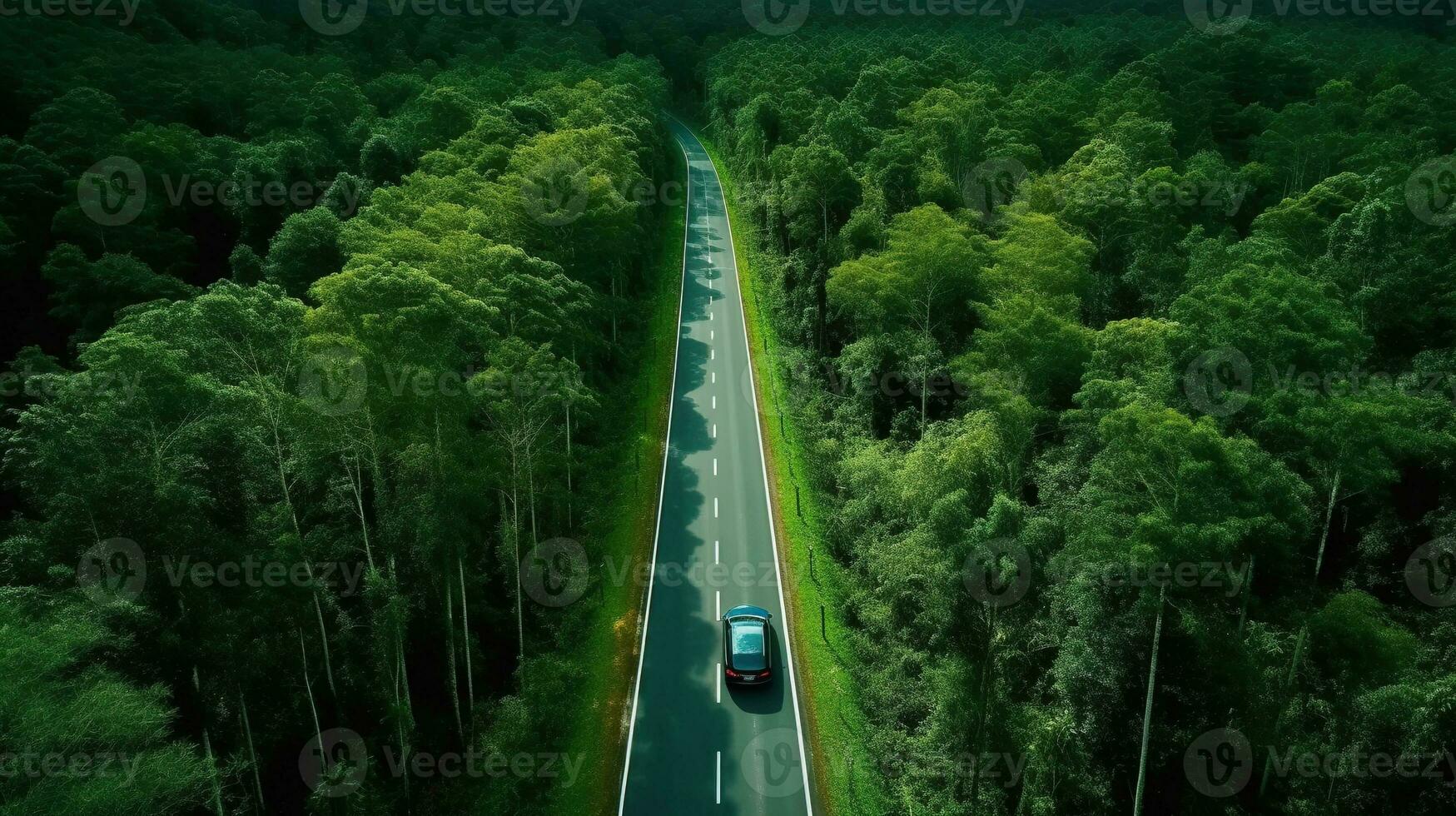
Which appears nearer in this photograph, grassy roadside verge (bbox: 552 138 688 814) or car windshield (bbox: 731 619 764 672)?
grassy roadside verge (bbox: 552 138 688 814)

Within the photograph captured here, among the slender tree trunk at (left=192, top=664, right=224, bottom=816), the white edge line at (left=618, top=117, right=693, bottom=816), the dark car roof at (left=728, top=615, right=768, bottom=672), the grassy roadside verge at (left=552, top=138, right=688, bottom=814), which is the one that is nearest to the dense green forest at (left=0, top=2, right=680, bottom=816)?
the slender tree trunk at (left=192, top=664, right=224, bottom=816)

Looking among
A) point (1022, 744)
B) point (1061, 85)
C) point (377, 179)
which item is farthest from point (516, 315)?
point (1061, 85)

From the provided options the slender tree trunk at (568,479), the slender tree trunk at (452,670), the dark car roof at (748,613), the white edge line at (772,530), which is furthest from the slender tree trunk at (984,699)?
the slender tree trunk at (568,479)

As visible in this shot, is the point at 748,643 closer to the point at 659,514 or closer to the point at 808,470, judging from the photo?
the point at 659,514

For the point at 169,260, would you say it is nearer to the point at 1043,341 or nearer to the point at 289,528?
the point at 289,528

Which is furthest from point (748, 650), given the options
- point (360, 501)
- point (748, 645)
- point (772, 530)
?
point (360, 501)

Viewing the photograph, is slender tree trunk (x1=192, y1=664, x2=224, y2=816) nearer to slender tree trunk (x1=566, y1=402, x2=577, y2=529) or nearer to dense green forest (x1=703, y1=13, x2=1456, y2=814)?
slender tree trunk (x1=566, y1=402, x2=577, y2=529)

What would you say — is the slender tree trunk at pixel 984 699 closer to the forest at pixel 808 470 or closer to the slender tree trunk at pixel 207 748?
the forest at pixel 808 470
